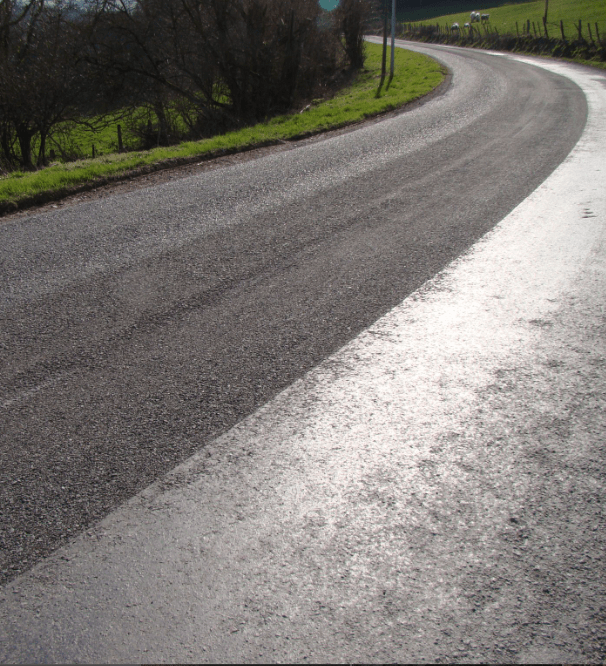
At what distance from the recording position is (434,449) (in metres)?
2.64

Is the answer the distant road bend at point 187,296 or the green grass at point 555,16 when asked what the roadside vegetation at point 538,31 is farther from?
the distant road bend at point 187,296

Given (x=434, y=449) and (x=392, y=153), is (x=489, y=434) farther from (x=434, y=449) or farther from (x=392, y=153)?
(x=392, y=153)

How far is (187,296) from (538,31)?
149ft

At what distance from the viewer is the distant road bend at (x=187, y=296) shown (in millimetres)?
2658

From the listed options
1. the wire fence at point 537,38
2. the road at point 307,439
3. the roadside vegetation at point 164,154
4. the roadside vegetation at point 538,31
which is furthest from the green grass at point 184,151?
the roadside vegetation at point 538,31

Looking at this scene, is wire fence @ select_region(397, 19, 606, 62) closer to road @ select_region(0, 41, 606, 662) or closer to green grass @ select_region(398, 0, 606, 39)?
green grass @ select_region(398, 0, 606, 39)

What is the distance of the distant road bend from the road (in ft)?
0.08

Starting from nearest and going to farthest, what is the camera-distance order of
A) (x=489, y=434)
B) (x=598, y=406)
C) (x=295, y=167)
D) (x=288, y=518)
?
(x=288, y=518) → (x=489, y=434) → (x=598, y=406) → (x=295, y=167)

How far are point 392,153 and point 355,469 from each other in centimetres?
761

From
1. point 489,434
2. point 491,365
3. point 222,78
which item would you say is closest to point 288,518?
point 489,434

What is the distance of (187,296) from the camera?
423cm

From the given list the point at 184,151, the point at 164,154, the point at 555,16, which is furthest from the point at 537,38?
the point at 164,154

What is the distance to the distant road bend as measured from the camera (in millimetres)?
2658

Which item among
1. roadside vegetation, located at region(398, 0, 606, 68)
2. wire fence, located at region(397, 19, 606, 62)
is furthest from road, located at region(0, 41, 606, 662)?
wire fence, located at region(397, 19, 606, 62)
